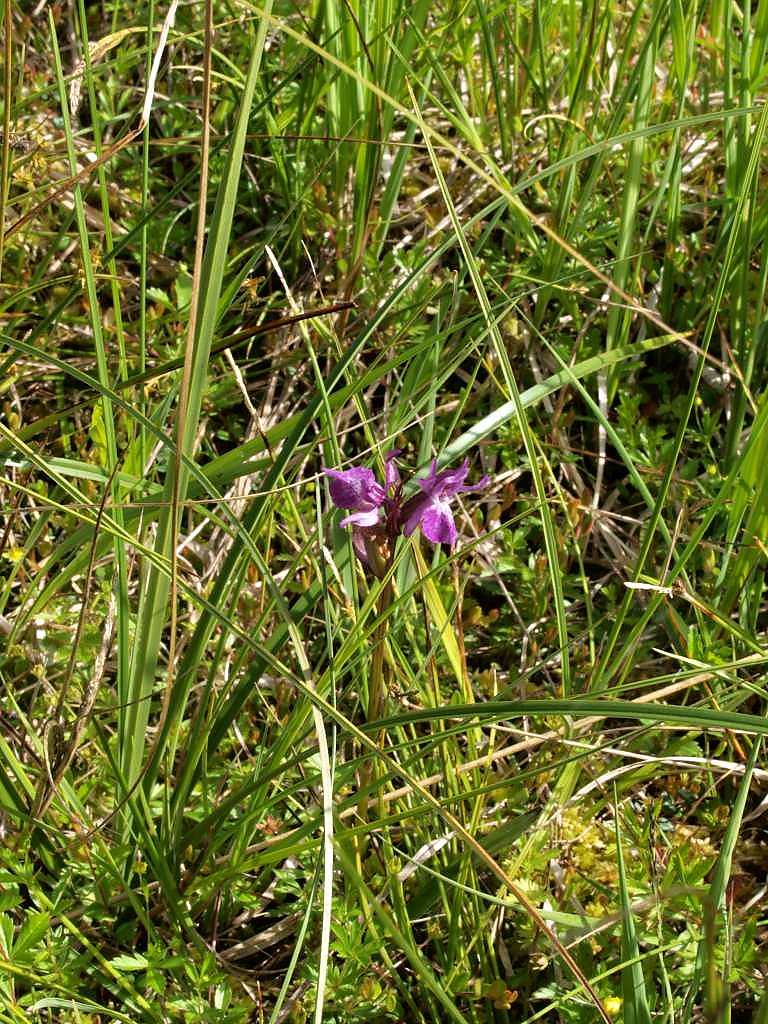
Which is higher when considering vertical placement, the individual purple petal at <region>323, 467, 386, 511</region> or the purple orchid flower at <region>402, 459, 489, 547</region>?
the individual purple petal at <region>323, 467, 386, 511</region>

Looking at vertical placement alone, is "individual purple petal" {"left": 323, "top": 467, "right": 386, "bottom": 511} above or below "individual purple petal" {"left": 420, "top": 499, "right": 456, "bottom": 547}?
above

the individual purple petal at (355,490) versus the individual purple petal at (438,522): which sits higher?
the individual purple petal at (355,490)

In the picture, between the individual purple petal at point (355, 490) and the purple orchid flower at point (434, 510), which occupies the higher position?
the individual purple petal at point (355, 490)

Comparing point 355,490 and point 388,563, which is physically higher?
point 355,490
